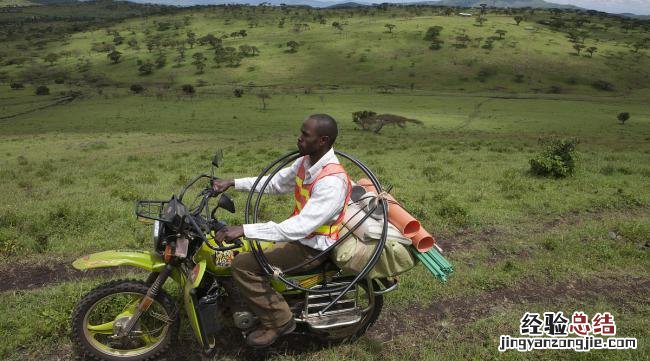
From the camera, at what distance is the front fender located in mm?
5625

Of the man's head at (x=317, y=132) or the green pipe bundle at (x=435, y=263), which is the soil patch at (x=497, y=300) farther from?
the man's head at (x=317, y=132)

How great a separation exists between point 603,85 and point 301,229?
97.5m

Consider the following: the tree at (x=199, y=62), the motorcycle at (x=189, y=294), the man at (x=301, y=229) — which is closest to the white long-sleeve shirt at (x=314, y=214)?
the man at (x=301, y=229)

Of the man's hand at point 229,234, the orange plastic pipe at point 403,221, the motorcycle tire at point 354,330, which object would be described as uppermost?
the man's hand at point 229,234

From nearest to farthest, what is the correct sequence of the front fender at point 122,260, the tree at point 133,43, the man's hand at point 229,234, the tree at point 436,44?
the man's hand at point 229,234 → the front fender at point 122,260 → the tree at point 436,44 → the tree at point 133,43

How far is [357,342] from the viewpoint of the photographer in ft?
23.1

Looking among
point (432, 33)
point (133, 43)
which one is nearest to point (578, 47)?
Result: point (432, 33)

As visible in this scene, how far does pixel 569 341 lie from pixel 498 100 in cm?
6585

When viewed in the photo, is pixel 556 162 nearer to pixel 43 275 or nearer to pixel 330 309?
pixel 330 309

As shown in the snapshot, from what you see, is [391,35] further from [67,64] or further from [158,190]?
[158,190]

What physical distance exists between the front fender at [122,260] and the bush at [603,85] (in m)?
97.0

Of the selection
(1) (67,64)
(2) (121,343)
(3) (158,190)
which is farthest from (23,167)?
(1) (67,64)

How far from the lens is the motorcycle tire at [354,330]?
6.74 m

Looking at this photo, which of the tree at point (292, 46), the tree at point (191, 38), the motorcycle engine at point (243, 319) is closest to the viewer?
the motorcycle engine at point (243, 319)
